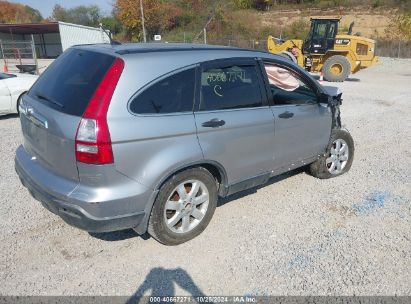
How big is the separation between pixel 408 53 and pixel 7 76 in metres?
29.7

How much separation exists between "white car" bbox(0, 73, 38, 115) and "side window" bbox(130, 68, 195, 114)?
6.34m

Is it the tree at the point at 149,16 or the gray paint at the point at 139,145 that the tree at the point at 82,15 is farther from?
the gray paint at the point at 139,145

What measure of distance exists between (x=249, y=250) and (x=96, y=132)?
69.9 inches

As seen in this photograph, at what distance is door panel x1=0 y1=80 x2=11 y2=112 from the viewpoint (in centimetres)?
756

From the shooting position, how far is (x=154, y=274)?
285cm

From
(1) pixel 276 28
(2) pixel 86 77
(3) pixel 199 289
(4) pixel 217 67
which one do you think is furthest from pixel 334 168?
(1) pixel 276 28

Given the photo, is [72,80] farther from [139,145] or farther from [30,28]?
[30,28]

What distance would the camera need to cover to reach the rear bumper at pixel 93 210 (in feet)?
8.57

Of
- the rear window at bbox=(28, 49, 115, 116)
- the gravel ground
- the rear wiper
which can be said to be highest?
the rear window at bbox=(28, 49, 115, 116)

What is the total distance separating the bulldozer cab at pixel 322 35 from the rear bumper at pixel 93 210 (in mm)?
15043

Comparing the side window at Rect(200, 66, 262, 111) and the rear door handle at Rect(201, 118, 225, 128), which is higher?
the side window at Rect(200, 66, 262, 111)

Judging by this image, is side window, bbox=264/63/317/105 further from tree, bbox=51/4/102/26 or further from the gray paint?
tree, bbox=51/4/102/26

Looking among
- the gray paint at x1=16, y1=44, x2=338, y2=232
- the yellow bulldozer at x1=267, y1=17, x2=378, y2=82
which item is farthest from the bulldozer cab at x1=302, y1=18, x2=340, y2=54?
the gray paint at x1=16, y1=44, x2=338, y2=232

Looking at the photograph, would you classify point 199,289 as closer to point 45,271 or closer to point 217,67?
point 45,271
